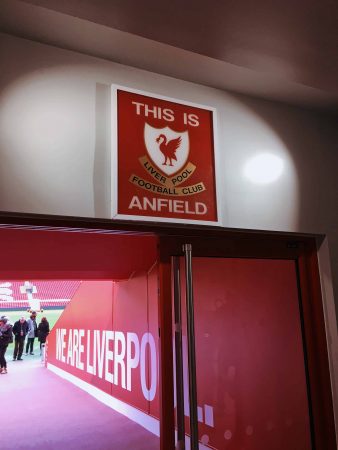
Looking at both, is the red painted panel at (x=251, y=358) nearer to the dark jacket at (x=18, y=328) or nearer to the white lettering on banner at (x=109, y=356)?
the white lettering on banner at (x=109, y=356)

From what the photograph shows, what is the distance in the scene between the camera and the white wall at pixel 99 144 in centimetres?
181

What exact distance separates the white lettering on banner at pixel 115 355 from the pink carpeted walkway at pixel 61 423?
16.9 inches

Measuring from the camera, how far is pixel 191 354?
2.02 m

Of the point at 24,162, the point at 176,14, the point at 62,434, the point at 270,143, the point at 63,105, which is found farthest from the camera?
the point at 62,434

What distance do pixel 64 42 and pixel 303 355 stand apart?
2.43 metres

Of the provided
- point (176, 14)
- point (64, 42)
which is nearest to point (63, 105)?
point (64, 42)

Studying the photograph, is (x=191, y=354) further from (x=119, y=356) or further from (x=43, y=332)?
(x=43, y=332)

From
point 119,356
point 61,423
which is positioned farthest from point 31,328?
point 61,423

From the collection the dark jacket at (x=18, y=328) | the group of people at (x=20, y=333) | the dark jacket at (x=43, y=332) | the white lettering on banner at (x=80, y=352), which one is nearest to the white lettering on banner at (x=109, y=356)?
the white lettering on banner at (x=80, y=352)

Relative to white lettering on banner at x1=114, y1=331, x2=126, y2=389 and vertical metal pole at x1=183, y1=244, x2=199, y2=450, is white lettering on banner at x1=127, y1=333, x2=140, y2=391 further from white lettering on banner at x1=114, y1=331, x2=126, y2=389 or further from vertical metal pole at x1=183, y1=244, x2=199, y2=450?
vertical metal pole at x1=183, y1=244, x2=199, y2=450

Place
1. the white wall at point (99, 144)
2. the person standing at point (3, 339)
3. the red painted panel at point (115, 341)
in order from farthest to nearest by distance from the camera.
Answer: the person standing at point (3, 339) < the red painted panel at point (115, 341) < the white wall at point (99, 144)

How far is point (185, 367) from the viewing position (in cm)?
214

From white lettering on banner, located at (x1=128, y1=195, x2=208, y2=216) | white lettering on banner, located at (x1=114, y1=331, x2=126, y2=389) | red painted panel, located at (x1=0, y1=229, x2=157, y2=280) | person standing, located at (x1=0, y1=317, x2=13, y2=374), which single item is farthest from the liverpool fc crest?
person standing, located at (x1=0, y1=317, x2=13, y2=374)

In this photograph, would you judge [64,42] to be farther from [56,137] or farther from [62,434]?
[62,434]
